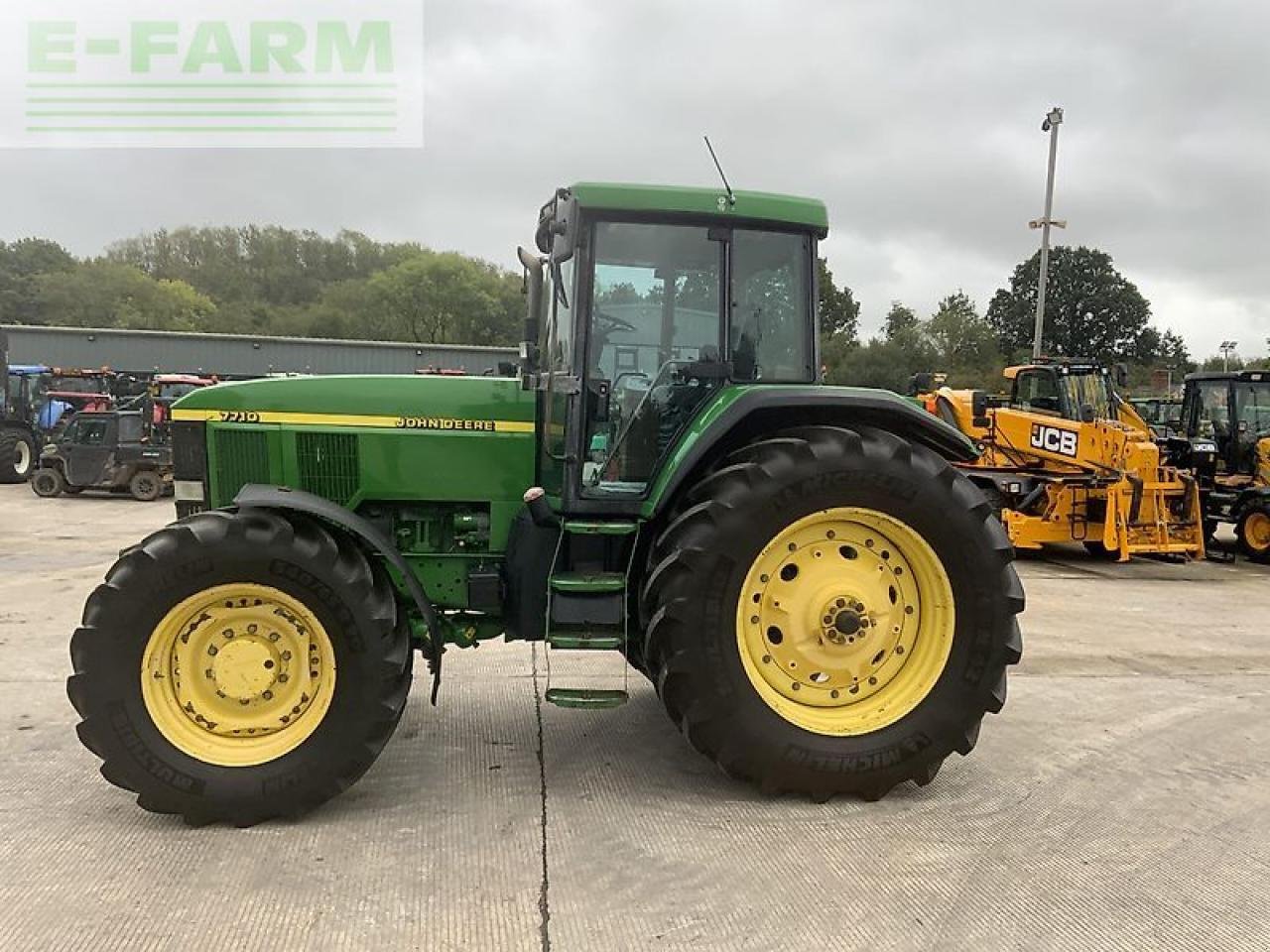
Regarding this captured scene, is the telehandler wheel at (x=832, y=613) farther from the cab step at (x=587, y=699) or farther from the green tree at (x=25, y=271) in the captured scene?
the green tree at (x=25, y=271)

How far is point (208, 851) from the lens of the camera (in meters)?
3.12

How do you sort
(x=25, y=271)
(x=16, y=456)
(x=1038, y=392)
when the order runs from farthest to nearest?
(x=25, y=271) < (x=16, y=456) < (x=1038, y=392)

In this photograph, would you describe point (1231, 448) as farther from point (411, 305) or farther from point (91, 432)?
point (411, 305)

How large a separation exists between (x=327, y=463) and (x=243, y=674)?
3.09ft

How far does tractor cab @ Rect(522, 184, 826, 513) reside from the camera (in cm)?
373

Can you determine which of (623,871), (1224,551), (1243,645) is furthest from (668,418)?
(1224,551)

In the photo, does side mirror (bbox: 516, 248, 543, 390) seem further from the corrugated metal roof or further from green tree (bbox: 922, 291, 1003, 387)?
green tree (bbox: 922, 291, 1003, 387)

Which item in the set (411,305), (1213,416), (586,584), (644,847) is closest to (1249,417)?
(1213,416)

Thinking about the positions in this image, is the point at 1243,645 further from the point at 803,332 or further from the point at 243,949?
the point at 243,949

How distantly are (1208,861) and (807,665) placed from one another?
153cm

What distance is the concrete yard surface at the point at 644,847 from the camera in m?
2.75

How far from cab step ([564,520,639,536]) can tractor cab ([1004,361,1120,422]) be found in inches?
362

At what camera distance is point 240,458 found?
3.89m

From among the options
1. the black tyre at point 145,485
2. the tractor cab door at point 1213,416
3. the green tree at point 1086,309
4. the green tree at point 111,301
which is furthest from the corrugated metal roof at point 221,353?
the green tree at point 1086,309
